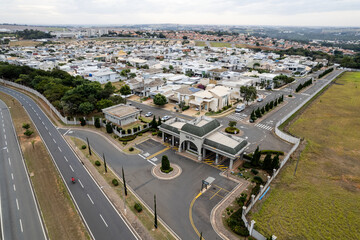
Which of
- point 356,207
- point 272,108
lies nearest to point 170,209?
point 356,207

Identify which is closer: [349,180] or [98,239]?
[98,239]

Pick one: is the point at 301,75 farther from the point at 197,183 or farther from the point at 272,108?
the point at 197,183

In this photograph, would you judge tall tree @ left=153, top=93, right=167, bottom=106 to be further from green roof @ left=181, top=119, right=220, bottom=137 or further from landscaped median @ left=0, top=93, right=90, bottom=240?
landscaped median @ left=0, top=93, right=90, bottom=240

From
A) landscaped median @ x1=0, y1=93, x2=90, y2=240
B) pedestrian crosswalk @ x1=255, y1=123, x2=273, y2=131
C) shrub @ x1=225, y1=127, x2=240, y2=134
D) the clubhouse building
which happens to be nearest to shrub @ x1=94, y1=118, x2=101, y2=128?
landscaped median @ x1=0, y1=93, x2=90, y2=240

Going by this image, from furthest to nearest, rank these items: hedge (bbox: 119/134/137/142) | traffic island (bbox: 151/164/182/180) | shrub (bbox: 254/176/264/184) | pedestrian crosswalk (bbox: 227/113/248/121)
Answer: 1. pedestrian crosswalk (bbox: 227/113/248/121)
2. hedge (bbox: 119/134/137/142)
3. traffic island (bbox: 151/164/182/180)
4. shrub (bbox: 254/176/264/184)

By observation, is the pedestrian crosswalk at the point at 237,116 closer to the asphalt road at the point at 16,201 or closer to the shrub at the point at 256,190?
the shrub at the point at 256,190

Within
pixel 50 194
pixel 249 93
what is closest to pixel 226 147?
pixel 50 194
